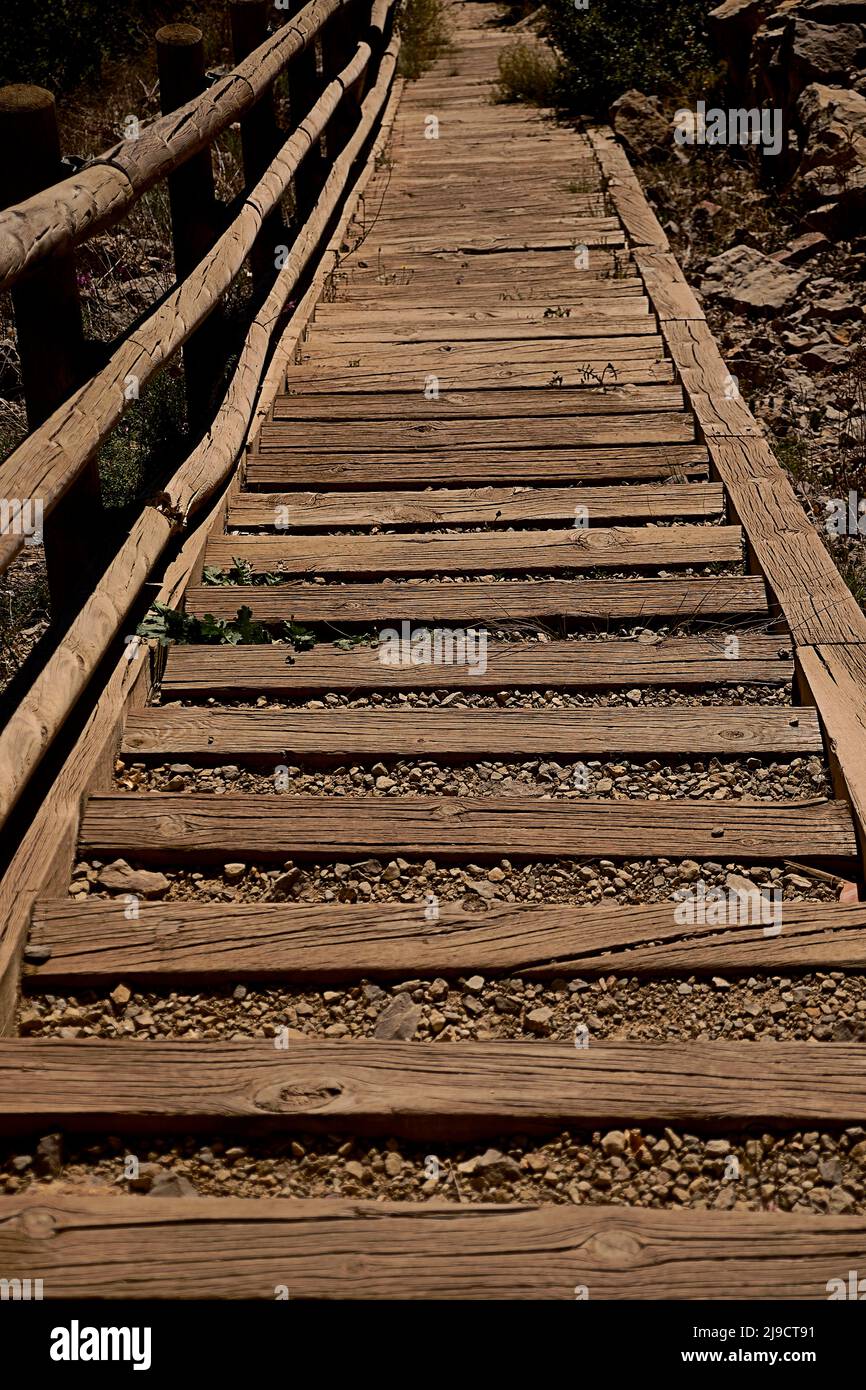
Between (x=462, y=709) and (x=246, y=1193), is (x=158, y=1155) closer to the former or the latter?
(x=246, y=1193)

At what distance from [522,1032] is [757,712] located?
1.16 metres

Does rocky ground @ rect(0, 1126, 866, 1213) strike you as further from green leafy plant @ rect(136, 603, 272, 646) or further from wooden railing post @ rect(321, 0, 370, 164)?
wooden railing post @ rect(321, 0, 370, 164)

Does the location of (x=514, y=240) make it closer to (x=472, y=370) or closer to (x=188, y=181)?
(x=472, y=370)

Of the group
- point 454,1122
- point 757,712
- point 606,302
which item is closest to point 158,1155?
point 454,1122

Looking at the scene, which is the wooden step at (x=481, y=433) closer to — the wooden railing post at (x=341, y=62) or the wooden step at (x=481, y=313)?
the wooden step at (x=481, y=313)

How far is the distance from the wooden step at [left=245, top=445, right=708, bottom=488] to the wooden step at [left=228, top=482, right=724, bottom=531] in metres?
0.12

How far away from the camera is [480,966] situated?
7.72 feet

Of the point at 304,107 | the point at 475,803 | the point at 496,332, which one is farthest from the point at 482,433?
the point at 304,107

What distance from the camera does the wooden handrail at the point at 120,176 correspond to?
2686mm

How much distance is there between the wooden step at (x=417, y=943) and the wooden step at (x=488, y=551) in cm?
165

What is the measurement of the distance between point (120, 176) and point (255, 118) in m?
2.52

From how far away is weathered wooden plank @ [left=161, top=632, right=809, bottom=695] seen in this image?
3.26 meters

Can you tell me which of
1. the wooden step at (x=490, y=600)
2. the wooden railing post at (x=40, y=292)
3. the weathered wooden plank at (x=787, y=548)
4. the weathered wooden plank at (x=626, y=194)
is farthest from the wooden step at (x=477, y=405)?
the weathered wooden plank at (x=626, y=194)
